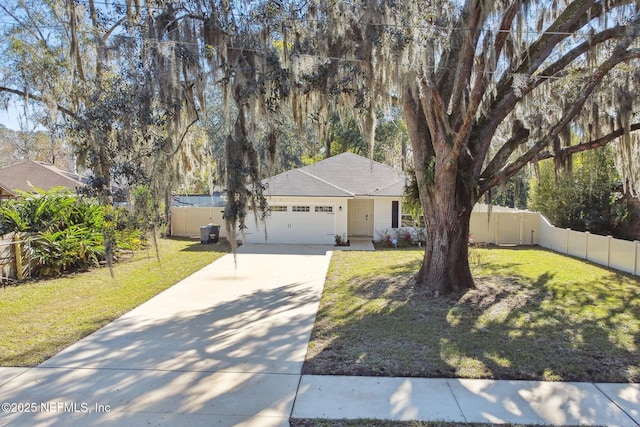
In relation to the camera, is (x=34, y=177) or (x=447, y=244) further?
(x=34, y=177)

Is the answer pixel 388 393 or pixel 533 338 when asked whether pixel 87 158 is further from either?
pixel 533 338

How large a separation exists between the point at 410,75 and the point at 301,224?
10.5 meters

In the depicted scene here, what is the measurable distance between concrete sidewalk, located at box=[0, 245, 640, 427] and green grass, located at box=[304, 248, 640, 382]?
0.32 meters

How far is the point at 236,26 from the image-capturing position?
565cm

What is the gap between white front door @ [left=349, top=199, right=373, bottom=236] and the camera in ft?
A: 58.2

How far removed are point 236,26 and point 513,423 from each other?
19.0 ft

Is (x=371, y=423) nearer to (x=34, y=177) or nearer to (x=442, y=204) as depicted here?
(x=442, y=204)

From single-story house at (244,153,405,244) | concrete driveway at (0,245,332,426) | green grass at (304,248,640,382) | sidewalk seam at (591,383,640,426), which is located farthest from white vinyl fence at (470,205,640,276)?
concrete driveway at (0,245,332,426)

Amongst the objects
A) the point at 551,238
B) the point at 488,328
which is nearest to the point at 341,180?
the point at 551,238

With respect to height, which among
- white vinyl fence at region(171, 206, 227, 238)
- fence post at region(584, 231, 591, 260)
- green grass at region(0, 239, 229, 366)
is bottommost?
green grass at region(0, 239, 229, 366)

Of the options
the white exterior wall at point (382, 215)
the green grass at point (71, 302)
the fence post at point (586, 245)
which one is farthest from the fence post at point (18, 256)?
the fence post at point (586, 245)

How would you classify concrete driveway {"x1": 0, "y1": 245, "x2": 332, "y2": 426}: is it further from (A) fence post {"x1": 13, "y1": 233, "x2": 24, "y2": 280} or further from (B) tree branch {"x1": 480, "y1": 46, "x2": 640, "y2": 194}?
(B) tree branch {"x1": 480, "y1": 46, "x2": 640, "y2": 194}

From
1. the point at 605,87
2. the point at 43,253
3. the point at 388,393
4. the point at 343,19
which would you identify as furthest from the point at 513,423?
the point at 43,253

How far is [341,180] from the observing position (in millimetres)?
17422
